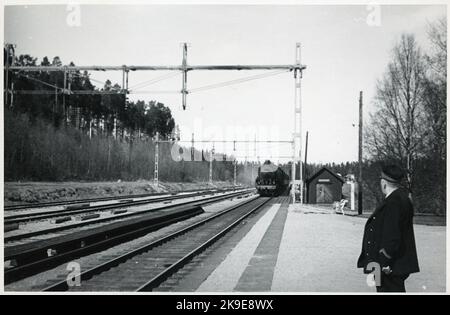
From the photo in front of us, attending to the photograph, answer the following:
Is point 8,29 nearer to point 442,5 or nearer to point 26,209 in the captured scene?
point 442,5

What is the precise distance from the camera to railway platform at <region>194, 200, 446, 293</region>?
7.23 metres

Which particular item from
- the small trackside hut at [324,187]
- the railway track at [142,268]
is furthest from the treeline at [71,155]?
the small trackside hut at [324,187]

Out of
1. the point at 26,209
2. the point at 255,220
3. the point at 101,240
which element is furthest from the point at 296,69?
the point at 26,209

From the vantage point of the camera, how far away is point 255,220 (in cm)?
1881

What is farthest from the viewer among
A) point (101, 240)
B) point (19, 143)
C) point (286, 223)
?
point (19, 143)

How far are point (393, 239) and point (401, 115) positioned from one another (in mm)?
13709

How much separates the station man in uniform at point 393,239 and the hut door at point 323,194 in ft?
84.2

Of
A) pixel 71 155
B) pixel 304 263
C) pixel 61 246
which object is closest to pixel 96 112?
pixel 71 155

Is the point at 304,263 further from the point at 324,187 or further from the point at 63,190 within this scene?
the point at 63,190

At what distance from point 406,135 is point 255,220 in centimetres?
719

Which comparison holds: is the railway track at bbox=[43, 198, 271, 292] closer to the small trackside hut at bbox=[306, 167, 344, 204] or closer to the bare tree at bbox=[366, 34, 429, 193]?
the bare tree at bbox=[366, 34, 429, 193]

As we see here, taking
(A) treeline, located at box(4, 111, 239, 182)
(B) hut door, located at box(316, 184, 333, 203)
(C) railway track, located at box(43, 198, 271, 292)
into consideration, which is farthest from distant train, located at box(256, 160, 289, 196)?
(C) railway track, located at box(43, 198, 271, 292)

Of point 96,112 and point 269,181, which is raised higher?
point 96,112

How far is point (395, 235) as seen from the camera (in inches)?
177
